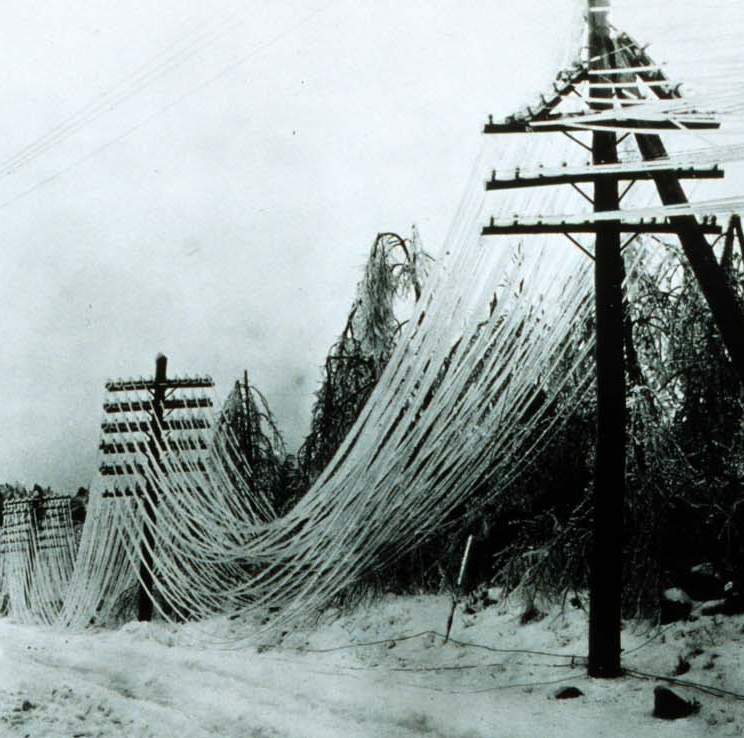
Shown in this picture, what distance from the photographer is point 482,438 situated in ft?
28.4

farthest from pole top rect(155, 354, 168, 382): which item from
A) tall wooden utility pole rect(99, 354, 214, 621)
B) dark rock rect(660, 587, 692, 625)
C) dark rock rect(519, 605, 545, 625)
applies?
dark rock rect(660, 587, 692, 625)

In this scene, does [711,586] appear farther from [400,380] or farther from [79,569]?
[79,569]

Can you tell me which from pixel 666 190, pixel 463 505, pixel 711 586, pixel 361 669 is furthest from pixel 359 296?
pixel 666 190

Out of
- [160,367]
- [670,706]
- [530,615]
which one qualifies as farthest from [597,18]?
[160,367]

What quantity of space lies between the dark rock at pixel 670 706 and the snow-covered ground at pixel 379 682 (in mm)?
84

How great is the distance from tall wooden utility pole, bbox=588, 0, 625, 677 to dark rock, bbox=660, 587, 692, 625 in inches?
51.8

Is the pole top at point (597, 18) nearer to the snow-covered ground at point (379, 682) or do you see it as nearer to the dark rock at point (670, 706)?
the dark rock at point (670, 706)

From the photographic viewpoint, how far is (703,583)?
31.0ft

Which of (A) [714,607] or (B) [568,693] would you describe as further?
(A) [714,607]

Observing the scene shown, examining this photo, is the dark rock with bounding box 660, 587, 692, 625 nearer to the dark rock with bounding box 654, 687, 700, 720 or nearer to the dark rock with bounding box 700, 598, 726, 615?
the dark rock with bounding box 700, 598, 726, 615

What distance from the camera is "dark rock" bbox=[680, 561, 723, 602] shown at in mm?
9336

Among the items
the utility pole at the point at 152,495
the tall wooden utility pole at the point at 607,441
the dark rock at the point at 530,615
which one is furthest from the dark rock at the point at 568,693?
the utility pole at the point at 152,495

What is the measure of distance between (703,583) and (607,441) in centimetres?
216

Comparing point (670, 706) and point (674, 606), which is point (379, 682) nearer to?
point (674, 606)
